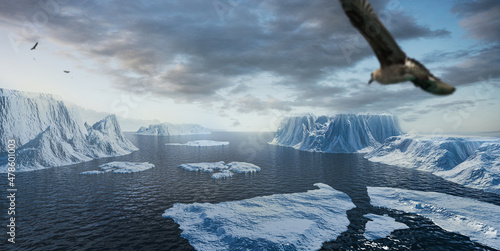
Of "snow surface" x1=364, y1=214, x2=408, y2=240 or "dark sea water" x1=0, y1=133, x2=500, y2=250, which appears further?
"snow surface" x1=364, y1=214, x2=408, y2=240

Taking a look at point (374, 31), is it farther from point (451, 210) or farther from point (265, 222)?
point (451, 210)

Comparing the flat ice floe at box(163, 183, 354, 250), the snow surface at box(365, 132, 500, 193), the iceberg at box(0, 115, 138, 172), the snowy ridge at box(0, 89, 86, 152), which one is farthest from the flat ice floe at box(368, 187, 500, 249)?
the snowy ridge at box(0, 89, 86, 152)

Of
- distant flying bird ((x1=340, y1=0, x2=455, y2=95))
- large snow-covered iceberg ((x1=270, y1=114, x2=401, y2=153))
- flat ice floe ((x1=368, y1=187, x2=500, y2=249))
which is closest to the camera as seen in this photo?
distant flying bird ((x1=340, y1=0, x2=455, y2=95))

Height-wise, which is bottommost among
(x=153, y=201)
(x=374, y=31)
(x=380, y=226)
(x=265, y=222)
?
(x=380, y=226)

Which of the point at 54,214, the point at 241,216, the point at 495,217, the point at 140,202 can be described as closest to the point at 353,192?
the point at 495,217

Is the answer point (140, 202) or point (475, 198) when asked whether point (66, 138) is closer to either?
point (140, 202)

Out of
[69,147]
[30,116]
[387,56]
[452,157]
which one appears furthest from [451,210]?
[30,116]

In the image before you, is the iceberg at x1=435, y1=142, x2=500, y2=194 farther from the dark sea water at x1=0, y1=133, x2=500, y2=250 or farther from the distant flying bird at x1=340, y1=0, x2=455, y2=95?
the distant flying bird at x1=340, y1=0, x2=455, y2=95

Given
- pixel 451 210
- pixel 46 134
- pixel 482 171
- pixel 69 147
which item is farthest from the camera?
pixel 69 147

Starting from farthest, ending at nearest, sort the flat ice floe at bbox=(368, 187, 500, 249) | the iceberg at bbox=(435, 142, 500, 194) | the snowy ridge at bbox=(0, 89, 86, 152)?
the snowy ridge at bbox=(0, 89, 86, 152) → the iceberg at bbox=(435, 142, 500, 194) → the flat ice floe at bbox=(368, 187, 500, 249)
